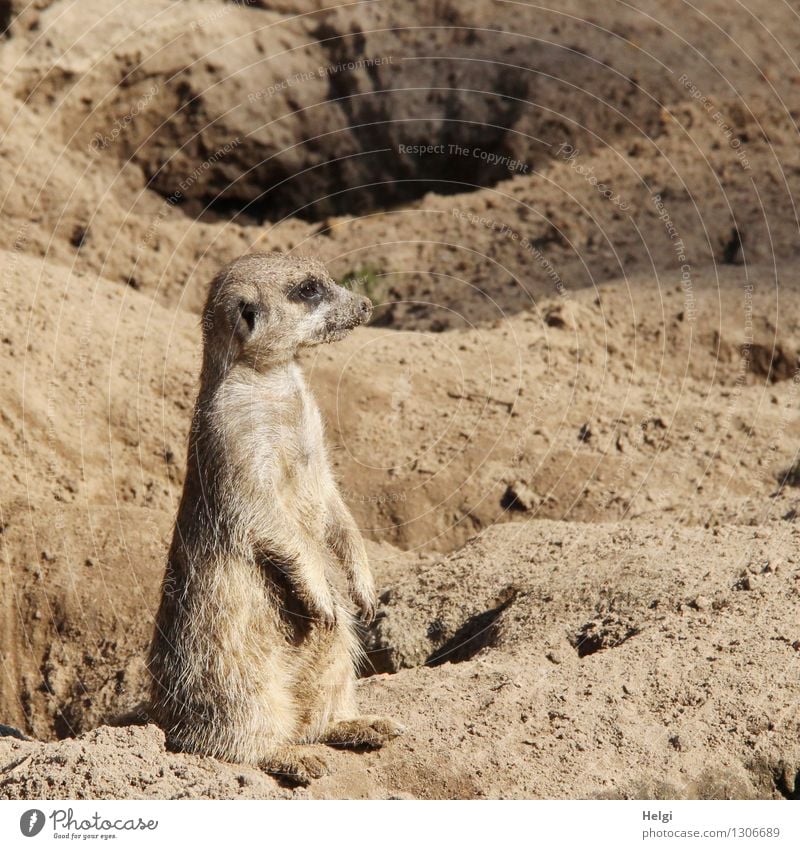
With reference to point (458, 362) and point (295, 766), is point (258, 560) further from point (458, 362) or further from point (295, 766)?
point (458, 362)

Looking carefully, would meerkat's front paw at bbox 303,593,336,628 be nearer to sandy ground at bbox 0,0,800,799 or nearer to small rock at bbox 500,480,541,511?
sandy ground at bbox 0,0,800,799

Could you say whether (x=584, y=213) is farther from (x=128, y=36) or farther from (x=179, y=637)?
(x=179, y=637)

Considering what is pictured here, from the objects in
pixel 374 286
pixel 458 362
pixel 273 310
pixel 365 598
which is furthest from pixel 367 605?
pixel 374 286

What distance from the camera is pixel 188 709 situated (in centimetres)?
401

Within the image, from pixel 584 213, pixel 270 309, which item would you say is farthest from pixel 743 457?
pixel 270 309

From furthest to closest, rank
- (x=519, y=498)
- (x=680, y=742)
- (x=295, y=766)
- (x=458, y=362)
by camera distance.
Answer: (x=458, y=362), (x=519, y=498), (x=295, y=766), (x=680, y=742)

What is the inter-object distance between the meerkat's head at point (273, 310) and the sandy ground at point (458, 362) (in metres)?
1.42

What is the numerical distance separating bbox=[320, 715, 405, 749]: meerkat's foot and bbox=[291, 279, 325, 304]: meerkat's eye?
1576 millimetres

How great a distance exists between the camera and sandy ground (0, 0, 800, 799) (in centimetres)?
384

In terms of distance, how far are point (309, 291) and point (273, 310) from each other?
0.56ft

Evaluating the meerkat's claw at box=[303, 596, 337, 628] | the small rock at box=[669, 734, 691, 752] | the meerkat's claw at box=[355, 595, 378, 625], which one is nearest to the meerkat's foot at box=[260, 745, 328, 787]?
the meerkat's claw at box=[303, 596, 337, 628]

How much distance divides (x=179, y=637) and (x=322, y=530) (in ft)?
2.20

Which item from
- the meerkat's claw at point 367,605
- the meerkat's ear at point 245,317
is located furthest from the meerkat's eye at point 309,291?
the meerkat's claw at point 367,605

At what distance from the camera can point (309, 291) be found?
4184 mm
